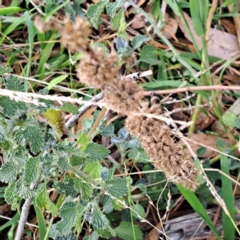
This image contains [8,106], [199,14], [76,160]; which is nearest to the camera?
[8,106]

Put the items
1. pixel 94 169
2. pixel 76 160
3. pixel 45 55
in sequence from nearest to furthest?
pixel 76 160
pixel 94 169
pixel 45 55

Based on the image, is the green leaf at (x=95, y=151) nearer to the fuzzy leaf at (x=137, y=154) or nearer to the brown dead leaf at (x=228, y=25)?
the fuzzy leaf at (x=137, y=154)

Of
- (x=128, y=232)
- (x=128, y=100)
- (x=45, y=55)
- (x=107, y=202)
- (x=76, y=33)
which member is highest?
(x=76, y=33)

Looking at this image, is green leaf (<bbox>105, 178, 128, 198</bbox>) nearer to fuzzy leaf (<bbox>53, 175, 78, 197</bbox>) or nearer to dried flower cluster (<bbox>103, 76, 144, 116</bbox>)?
fuzzy leaf (<bbox>53, 175, 78, 197</bbox>)

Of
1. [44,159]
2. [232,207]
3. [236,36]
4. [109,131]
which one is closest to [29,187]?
[44,159]

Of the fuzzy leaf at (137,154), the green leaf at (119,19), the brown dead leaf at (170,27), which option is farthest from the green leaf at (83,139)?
the brown dead leaf at (170,27)

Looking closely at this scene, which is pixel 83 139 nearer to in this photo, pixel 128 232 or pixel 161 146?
pixel 161 146

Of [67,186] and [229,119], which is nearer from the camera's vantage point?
[67,186]

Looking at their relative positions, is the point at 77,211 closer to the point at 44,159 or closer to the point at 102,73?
the point at 44,159

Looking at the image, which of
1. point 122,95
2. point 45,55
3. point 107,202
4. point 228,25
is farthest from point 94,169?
point 228,25
